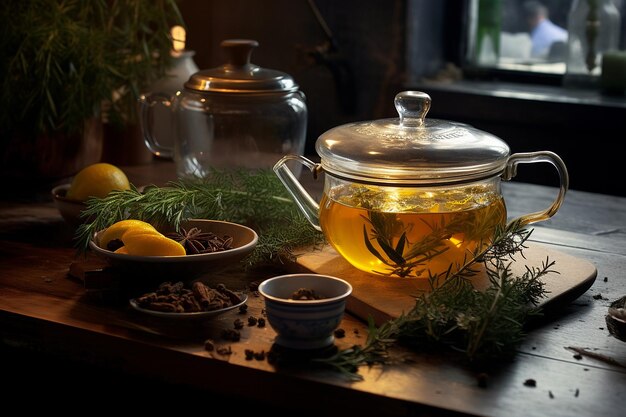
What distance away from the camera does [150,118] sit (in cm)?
178

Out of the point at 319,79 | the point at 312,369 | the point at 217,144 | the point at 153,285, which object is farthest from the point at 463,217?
the point at 319,79

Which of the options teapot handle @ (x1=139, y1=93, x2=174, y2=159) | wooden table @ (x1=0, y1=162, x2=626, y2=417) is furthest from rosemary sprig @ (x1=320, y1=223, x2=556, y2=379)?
teapot handle @ (x1=139, y1=93, x2=174, y2=159)

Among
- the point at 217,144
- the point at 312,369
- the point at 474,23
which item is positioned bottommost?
the point at 312,369

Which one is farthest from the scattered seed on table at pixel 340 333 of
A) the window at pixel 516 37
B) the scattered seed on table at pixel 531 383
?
the window at pixel 516 37

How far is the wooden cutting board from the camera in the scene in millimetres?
1142

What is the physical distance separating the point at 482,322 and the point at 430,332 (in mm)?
59

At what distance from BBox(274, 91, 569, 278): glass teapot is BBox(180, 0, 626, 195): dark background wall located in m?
1.03

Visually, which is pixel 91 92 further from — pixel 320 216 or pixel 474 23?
pixel 474 23

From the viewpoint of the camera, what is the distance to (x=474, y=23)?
255cm

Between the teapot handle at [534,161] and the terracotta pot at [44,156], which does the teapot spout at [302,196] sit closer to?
the teapot handle at [534,161]

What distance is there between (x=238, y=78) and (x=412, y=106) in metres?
0.45

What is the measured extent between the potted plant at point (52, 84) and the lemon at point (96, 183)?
0.30 m

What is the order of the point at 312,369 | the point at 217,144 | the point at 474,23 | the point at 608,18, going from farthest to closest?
the point at 474,23, the point at 608,18, the point at 217,144, the point at 312,369

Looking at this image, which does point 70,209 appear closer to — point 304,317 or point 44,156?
point 44,156
